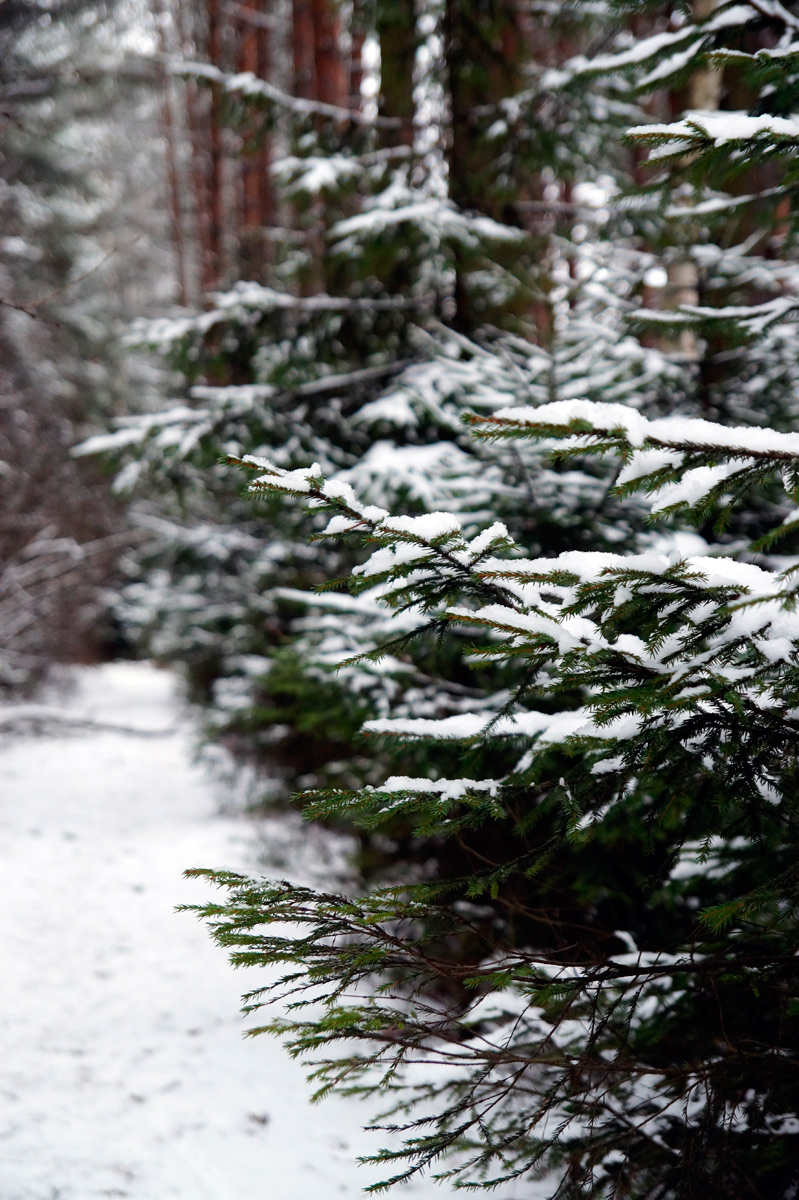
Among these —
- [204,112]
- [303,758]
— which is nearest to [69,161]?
[204,112]

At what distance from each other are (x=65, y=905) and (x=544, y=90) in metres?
6.71

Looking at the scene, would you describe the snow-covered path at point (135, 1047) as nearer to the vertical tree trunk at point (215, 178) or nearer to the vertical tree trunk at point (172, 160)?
the vertical tree trunk at point (215, 178)

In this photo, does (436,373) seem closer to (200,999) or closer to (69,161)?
(200,999)

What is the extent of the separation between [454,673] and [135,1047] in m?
2.67

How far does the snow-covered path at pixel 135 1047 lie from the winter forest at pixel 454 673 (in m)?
0.03

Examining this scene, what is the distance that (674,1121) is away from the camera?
2.05 m

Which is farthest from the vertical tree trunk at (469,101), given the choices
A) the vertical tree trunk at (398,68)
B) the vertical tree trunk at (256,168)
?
the vertical tree trunk at (256,168)

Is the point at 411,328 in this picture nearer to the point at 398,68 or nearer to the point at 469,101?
the point at 469,101

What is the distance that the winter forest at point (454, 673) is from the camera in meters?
1.69

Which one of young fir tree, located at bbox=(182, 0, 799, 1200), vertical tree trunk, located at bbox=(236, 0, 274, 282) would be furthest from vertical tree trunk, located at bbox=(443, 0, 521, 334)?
vertical tree trunk, located at bbox=(236, 0, 274, 282)

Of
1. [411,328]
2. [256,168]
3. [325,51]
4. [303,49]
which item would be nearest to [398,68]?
[411,328]

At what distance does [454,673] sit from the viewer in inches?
168

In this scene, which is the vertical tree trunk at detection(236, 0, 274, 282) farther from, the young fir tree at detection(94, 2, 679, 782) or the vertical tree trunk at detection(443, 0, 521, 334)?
the vertical tree trunk at detection(443, 0, 521, 334)

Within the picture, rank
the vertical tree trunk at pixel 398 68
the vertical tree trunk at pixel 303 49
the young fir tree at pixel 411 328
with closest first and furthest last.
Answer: the young fir tree at pixel 411 328 → the vertical tree trunk at pixel 398 68 → the vertical tree trunk at pixel 303 49
